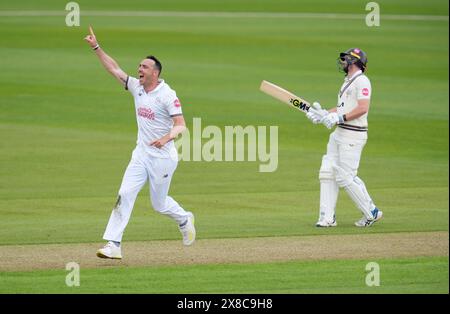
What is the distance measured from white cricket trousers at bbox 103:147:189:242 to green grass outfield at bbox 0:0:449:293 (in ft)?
2.14

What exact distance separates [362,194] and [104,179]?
5910 millimetres

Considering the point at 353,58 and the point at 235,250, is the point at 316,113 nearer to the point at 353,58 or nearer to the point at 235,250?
A: the point at 353,58

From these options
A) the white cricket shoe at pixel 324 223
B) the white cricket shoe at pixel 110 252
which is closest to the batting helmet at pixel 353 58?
the white cricket shoe at pixel 324 223

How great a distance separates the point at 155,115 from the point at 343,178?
323cm

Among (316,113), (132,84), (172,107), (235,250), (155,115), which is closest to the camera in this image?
(172,107)

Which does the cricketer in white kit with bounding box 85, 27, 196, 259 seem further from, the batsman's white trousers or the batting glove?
the batsman's white trousers

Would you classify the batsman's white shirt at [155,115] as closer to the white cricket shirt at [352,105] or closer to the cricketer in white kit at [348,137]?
the cricketer in white kit at [348,137]

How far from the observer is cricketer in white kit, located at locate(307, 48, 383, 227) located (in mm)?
14184

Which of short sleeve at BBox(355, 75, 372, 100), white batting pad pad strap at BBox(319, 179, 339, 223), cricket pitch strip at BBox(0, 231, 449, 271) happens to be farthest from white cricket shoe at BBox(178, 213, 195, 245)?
short sleeve at BBox(355, 75, 372, 100)

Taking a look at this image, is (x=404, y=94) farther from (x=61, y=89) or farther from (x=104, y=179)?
(x=104, y=179)

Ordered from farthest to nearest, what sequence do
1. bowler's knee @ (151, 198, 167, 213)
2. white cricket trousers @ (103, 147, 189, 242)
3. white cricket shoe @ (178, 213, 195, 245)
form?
white cricket shoe @ (178, 213, 195, 245), bowler's knee @ (151, 198, 167, 213), white cricket trousers @ (103, 147, 189, 242)

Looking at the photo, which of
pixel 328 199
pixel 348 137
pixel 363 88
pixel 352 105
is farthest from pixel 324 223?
pixel 363 88

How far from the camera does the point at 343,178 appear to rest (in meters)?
14.3
